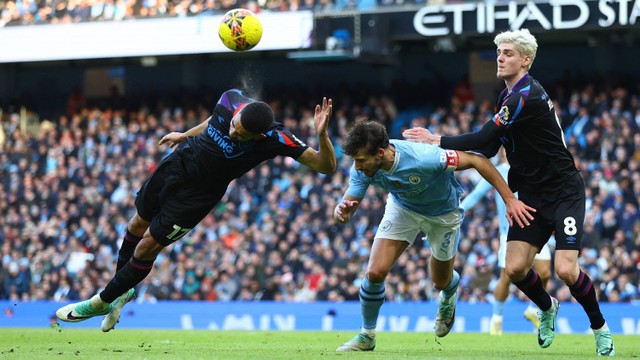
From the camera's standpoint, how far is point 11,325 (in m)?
21.5

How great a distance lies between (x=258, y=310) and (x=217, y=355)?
35.0 ft

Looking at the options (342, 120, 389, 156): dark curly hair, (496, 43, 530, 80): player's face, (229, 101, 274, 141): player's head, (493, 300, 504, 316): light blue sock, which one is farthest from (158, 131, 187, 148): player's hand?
(493, 300, 504, 316): light blue sock

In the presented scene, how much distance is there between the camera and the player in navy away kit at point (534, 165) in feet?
32.0

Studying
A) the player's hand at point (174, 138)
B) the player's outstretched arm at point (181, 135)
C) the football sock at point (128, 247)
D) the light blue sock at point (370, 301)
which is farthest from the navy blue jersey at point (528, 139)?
the football sock at point (128, 247)

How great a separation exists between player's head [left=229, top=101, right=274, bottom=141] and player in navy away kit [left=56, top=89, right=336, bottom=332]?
0.68 ft

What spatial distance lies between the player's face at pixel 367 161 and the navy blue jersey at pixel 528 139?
664 millimetres

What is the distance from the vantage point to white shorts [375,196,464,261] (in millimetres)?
10555

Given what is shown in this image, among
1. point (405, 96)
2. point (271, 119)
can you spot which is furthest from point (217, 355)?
point (405, 96)

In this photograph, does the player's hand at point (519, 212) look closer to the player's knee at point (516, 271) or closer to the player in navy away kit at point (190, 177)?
the player's knee at point (516, 271)

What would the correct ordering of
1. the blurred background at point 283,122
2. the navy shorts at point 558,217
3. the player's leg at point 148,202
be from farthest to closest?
the blurred background at point 283,122, the player's leg at point 148,202, the navy shorts at point 558,217

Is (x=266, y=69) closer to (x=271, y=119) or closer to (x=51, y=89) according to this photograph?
(x=51, y=89)

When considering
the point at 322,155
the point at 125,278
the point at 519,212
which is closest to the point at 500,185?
the point at 519,212

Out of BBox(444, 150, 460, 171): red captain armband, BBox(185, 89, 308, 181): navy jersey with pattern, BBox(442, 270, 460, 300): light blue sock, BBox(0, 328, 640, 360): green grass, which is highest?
BBox(185, 89, 308, 181): navy jersey with pattern

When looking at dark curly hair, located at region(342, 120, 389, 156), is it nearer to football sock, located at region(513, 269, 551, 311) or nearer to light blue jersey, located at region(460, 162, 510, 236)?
football sock, located at region(513, 269, 551, 311)
